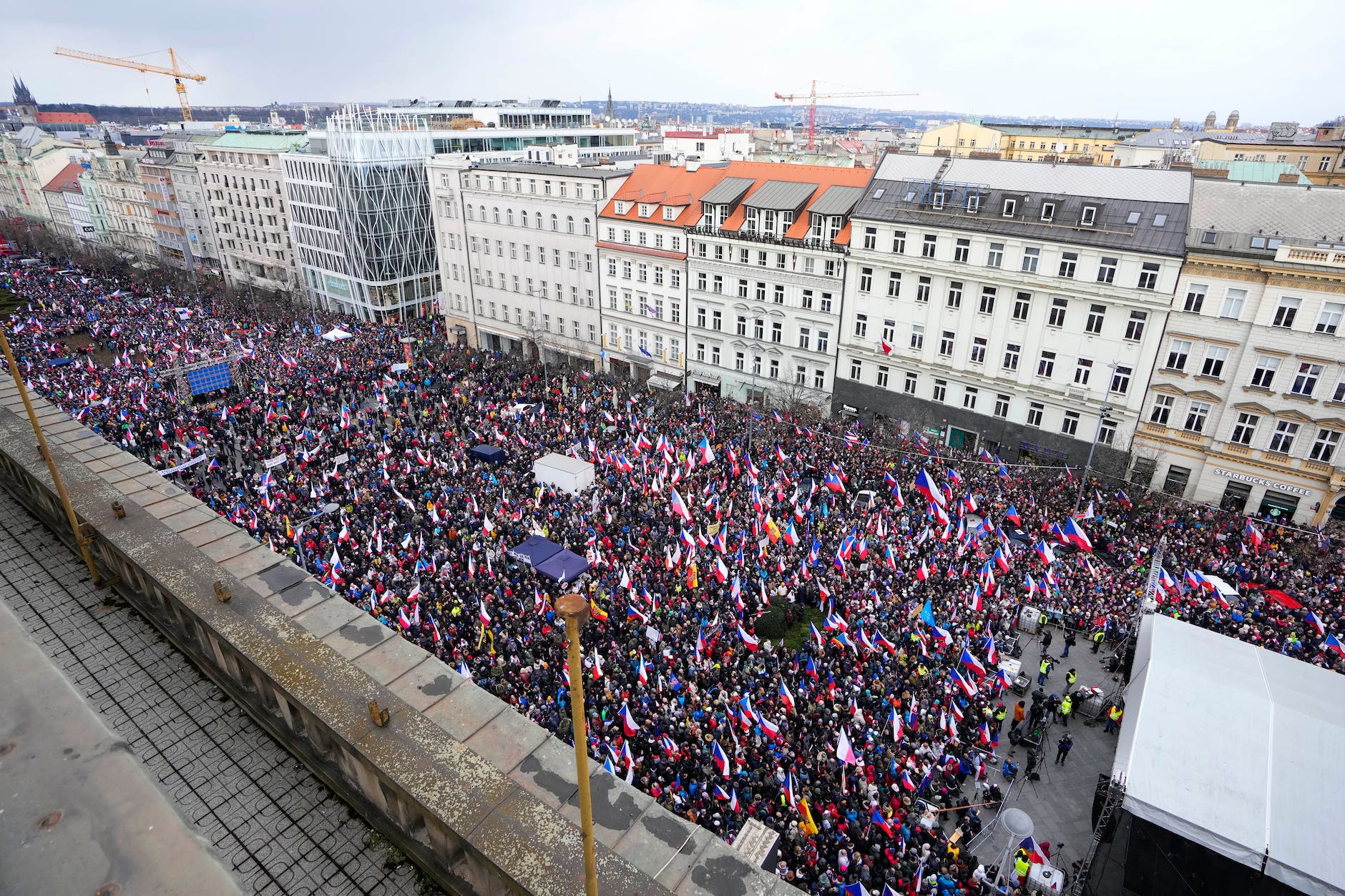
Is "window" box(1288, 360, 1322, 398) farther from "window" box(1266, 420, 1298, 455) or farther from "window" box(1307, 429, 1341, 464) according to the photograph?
"window" box(1307, 429, 1341, 464)

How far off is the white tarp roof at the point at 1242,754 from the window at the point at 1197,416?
1892cm

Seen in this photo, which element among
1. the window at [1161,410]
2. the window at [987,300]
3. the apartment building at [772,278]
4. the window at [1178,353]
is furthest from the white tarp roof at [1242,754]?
the apartment building at [772,278]

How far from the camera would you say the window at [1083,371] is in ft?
124

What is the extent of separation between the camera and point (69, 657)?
13977 mm

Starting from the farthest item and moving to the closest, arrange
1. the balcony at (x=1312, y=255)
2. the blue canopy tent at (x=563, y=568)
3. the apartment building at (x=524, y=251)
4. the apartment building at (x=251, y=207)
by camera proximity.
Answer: the apartment building at (x=251, y=207) → the apartment building at (x=524, y=251) → the balcony at (x=1312, y=255) → the blue canopy tent at (x=563, y=568)

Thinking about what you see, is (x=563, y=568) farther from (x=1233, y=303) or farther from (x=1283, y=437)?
(x=1283, y=437)

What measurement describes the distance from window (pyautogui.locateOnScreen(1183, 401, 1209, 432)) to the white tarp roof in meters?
18.9

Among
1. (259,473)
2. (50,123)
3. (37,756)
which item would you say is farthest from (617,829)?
(50,123)

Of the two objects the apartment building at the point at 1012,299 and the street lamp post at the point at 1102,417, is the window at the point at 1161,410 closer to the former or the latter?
the apartment building at the point at 1012,299

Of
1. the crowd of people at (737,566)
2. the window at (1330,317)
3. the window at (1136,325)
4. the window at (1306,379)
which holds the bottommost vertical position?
the crowd of people at (737,566)

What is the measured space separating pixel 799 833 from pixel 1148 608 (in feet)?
52.3

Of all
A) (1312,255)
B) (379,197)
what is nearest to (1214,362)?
(1312,255)

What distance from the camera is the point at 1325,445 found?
3300 cm

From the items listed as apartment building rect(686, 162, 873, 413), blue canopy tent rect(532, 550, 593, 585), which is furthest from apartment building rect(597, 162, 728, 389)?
blue canopy tent rect(532, 550, 593, 585)
